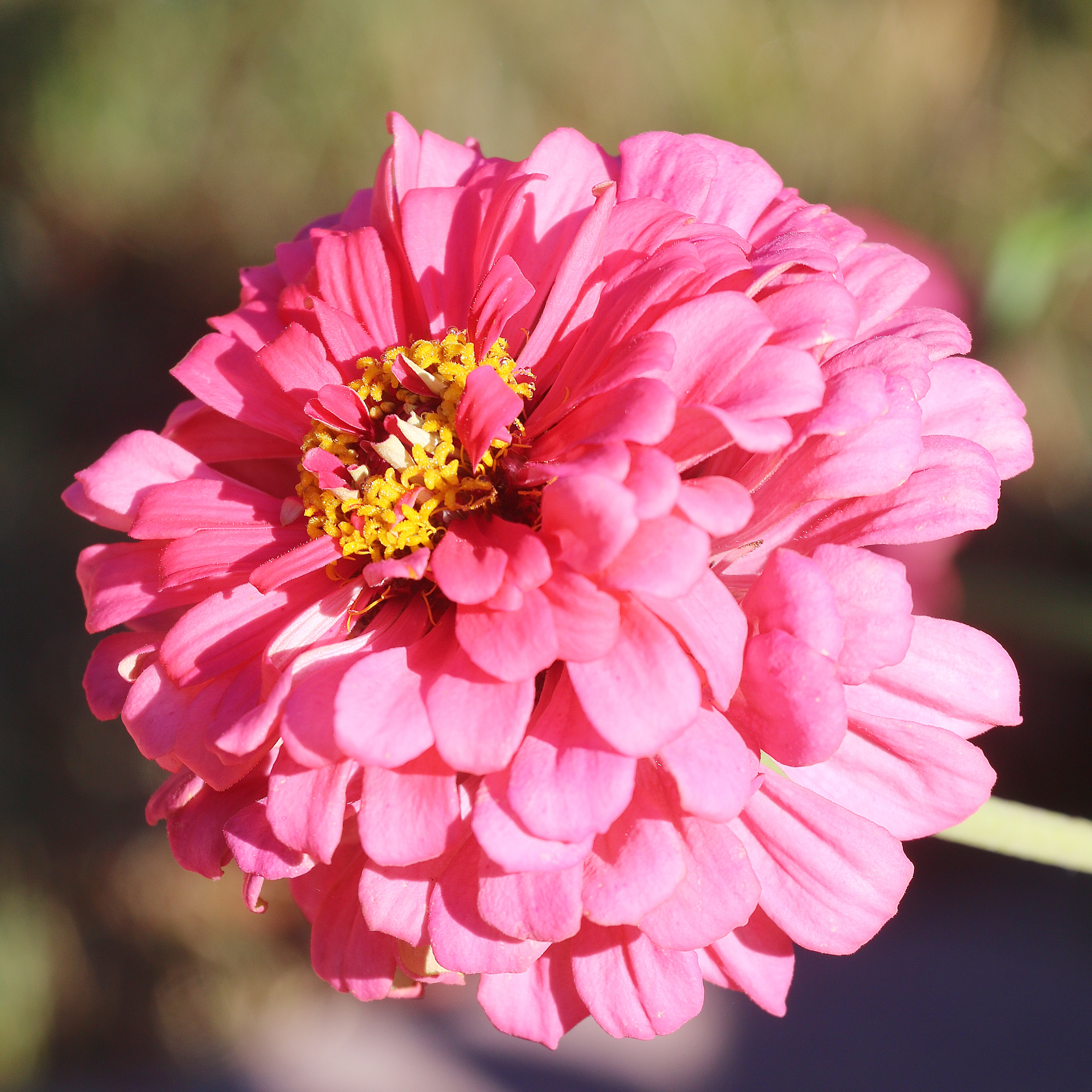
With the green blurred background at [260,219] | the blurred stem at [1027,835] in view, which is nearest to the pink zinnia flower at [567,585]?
the blurred stem at [1027,835]

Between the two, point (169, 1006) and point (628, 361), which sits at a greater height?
point (628, 361)

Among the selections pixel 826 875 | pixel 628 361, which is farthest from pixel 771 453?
pixel 826 875

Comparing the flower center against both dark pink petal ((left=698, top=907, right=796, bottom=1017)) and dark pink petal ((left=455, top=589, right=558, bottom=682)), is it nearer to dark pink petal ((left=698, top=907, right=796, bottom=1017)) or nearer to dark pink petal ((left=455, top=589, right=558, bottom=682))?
dark pink petal ((left=455, top=589, right=558, bottom=682))

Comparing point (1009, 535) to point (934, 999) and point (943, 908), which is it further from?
point (934, 999)

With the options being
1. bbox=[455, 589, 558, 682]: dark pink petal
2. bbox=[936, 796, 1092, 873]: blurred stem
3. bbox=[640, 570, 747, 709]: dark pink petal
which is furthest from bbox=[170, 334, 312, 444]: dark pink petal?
bbox=[936, 796, 1092, 873]: blurred stem

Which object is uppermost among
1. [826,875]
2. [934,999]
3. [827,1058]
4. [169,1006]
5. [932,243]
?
[932,243]

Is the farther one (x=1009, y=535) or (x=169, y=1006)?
(x=169, y=1006)

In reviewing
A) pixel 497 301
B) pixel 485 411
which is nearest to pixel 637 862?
pixel 485 411
